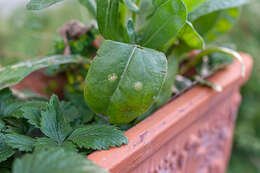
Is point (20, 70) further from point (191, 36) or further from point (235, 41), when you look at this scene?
point (235, 41)

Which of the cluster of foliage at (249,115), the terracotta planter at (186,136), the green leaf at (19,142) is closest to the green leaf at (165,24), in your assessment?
the terracotta planter at (186,136)

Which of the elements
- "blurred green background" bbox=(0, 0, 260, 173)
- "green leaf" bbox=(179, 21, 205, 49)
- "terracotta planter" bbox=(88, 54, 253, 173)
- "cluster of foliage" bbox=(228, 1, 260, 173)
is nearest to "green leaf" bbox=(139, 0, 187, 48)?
"green leaf" bbox=(179, 21, 205, 49)

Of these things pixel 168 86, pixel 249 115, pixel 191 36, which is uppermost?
pixel 191 36

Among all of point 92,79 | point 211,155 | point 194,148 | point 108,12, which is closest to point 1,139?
point 92,79

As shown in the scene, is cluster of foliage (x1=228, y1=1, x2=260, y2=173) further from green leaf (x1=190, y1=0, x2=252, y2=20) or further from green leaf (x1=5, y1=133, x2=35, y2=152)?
green leaf (x1=5, y1=133, x2=35, y2=152)

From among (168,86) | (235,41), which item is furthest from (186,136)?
(235,41)

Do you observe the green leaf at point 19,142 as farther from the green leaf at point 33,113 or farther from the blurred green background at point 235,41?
the blurred green background at point 235,41
